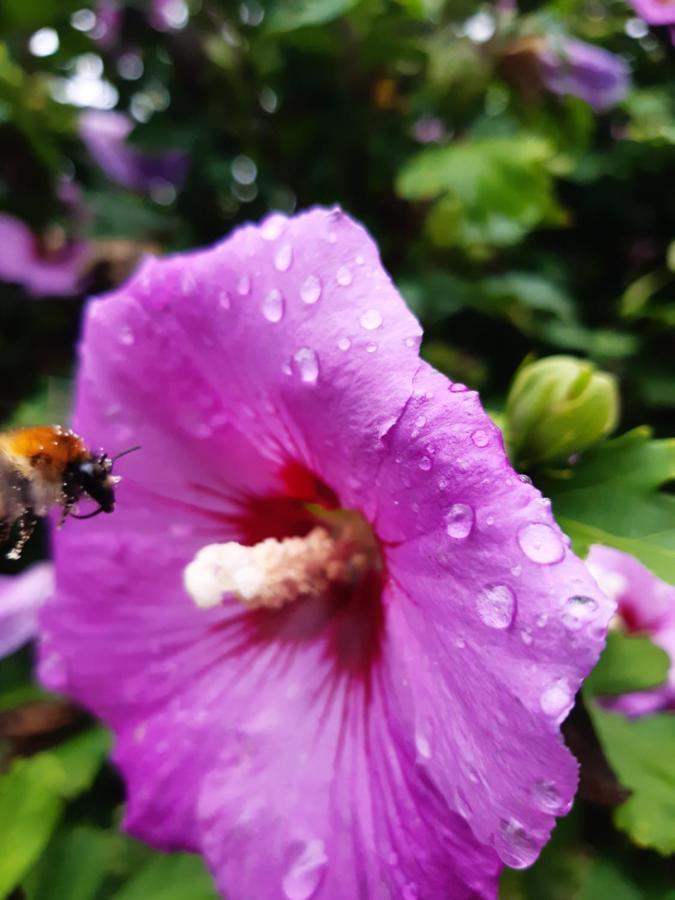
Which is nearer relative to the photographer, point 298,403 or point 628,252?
point 298,403

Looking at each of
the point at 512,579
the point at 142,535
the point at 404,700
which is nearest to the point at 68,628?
the point at 142,535

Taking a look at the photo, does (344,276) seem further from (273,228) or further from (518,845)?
(518,845)

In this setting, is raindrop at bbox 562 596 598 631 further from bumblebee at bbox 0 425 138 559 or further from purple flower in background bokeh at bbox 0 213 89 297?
purple flower in background bokeh at bbox 0 213 89 297

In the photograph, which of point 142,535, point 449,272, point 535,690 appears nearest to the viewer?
point 535,690

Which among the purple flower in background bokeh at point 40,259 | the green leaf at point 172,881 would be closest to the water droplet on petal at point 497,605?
the green leaf at point 172,881

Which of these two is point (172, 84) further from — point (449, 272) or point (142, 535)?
point (142, 535)

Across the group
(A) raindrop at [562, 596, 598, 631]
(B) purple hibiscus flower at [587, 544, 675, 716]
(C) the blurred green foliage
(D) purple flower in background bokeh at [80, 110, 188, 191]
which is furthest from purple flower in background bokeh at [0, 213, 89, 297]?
(A) raindrop at [562, 596, 598, 631]

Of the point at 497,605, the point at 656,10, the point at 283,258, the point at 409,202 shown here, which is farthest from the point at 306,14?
the point at 497,605
